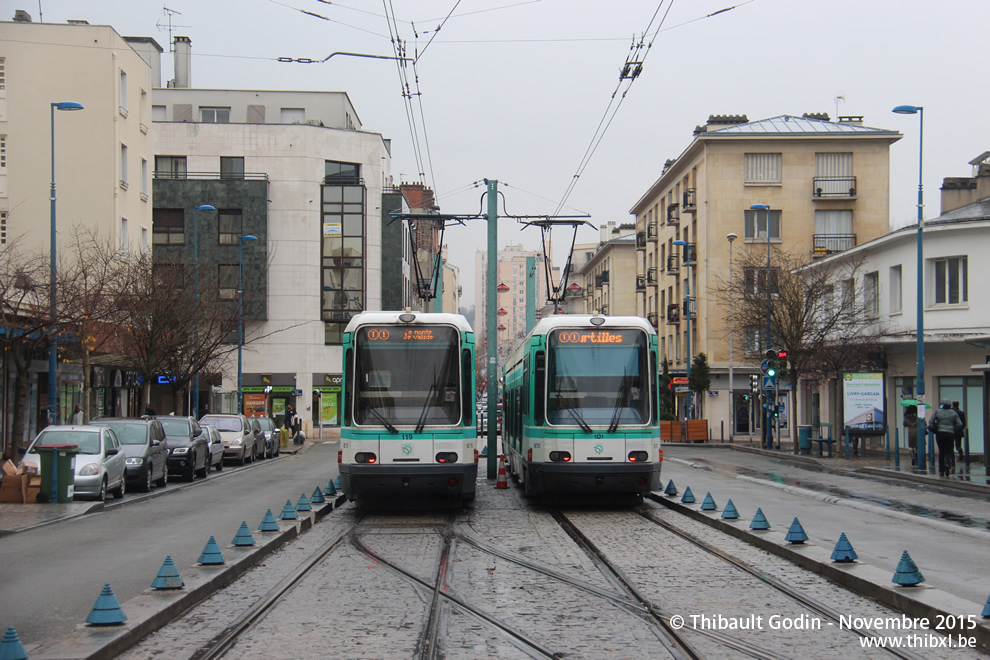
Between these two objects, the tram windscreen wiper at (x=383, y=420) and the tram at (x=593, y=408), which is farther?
the tram at (x=593, y=408)

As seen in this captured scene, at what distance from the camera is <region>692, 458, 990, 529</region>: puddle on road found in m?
15.9

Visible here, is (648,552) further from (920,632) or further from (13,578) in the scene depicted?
(13,578)

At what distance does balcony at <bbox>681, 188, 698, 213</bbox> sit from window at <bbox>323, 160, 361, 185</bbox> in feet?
63.9

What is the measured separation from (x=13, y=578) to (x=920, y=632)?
340 inches

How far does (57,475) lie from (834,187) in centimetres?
4627

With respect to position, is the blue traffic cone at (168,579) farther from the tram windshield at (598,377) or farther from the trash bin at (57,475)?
the trash bin at (57,475)

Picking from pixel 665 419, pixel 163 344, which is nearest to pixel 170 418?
pixel 163 344

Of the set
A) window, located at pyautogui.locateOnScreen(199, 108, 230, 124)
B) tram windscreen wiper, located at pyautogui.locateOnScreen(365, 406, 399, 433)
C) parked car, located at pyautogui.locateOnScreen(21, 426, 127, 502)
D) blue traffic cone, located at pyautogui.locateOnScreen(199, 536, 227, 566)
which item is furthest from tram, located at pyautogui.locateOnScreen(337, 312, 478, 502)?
window, located at pyautogui.locateOnScreen(199, 108, 230, 124)

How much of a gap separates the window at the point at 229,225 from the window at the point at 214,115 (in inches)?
293

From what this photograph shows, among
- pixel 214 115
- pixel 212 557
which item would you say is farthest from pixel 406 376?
pixel 214 115

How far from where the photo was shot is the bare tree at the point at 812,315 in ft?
115

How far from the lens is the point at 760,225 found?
55156 mm

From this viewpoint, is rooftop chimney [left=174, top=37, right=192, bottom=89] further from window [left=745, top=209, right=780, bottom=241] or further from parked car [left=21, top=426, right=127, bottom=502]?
parked car [left=21, top=426, right=127, bottom=502]

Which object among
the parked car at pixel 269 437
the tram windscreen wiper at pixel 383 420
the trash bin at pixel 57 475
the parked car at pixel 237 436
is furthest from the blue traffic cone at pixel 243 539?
the parked car at pixel 269 437
